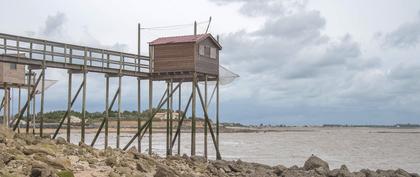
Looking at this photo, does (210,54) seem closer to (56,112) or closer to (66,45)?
(66,45)

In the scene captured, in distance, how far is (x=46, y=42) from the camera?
2941 cm

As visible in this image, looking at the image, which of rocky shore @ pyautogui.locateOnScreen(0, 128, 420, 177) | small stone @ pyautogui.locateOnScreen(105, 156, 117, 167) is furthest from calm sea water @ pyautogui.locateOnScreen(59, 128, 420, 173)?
small stone @ pyautogui.locateOnScreen(105, 156, 117, 167)

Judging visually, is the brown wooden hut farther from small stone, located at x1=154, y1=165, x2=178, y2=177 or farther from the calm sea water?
small stone, located at x1=154, y1=165, x2=178, y2=177

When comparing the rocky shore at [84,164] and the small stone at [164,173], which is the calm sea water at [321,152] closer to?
the rocky shore at [84,164]

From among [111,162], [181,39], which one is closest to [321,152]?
[181,39]

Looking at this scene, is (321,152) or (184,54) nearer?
(184,54)

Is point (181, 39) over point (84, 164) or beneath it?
over

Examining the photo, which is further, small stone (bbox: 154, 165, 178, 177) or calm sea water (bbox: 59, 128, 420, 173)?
calm sea water (bbox: 59, 128, 420, 173)

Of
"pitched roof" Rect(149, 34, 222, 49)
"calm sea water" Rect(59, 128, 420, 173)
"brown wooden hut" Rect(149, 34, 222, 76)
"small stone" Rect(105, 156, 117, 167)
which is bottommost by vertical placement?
"calm sea water" Rect(59, 128, 420, 173)

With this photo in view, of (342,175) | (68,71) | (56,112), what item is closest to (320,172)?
(342,175)

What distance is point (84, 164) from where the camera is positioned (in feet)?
65.9

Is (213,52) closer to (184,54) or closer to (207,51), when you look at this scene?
(207,51)

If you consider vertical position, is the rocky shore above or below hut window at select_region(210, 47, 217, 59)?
below

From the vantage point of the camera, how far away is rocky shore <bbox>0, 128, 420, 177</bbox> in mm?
17812
